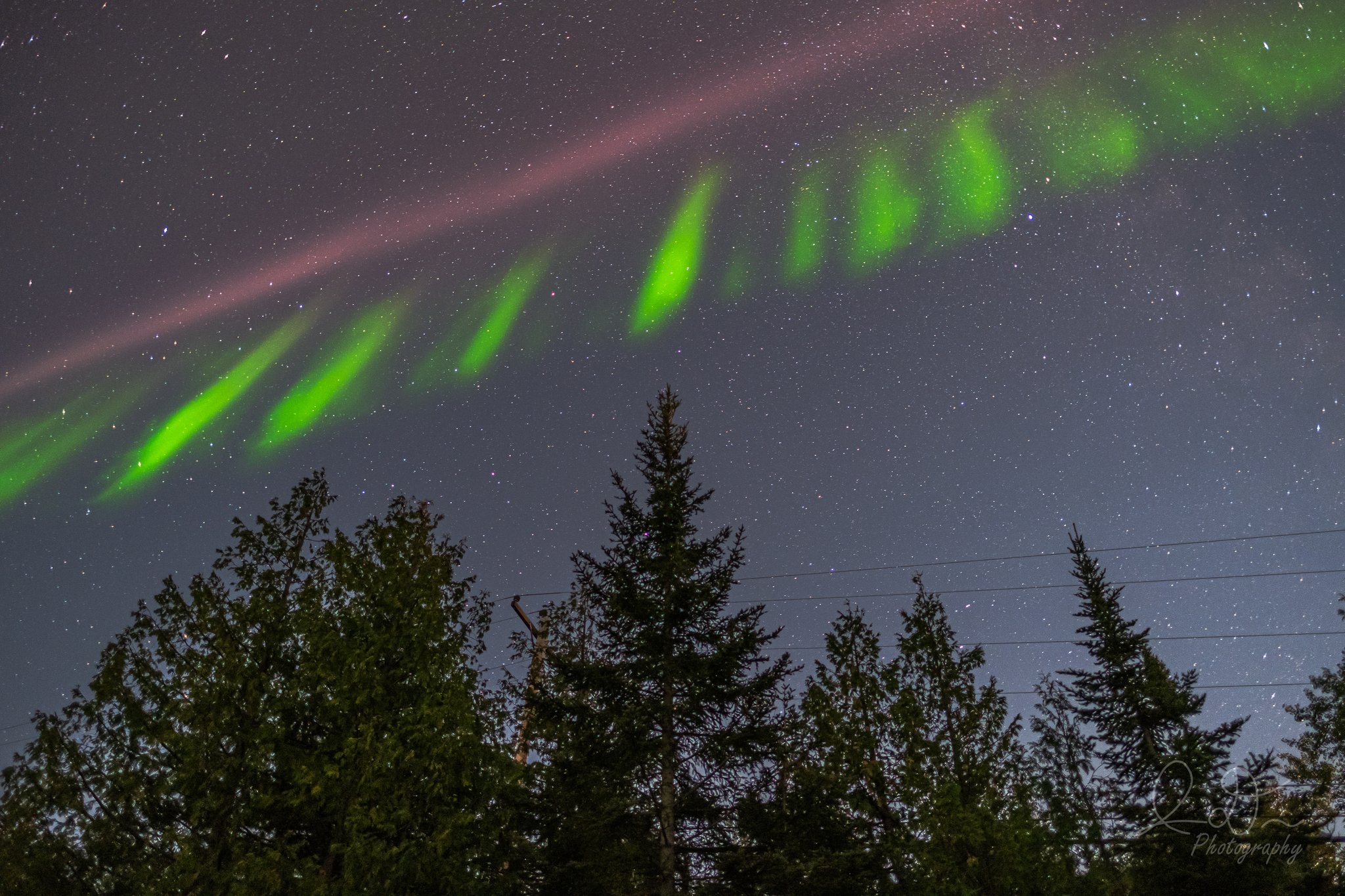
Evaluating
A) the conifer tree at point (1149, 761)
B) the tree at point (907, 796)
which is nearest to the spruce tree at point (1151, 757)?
the conifer tree at point (1149, 761)

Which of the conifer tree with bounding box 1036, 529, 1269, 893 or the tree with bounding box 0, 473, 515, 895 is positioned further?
the conifer tree with bounding box 1036, 529, 1269, 893

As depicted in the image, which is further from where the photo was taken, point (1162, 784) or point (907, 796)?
point (1162, 784)

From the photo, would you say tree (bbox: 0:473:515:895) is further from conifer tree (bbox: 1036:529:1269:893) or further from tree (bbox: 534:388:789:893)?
conifer tree (bbox: 1036:529:1269:893)

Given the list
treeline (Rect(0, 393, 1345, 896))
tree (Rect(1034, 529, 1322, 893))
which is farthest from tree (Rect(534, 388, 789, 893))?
tree (Rect(1034, 529, 1322, 893))

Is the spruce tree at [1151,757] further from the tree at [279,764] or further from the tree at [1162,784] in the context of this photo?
the tree at [279,764]

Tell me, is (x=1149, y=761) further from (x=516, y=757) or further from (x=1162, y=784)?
(x=516, y=757)

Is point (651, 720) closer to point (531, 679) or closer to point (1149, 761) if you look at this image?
point (531, 679)

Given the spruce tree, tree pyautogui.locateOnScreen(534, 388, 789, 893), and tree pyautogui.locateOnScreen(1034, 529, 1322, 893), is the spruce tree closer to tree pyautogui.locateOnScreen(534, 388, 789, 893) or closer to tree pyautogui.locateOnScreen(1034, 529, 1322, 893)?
tree pyautogui.locateOnScreen(1034, 529, 1322, 893)

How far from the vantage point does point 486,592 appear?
11766 millimetres

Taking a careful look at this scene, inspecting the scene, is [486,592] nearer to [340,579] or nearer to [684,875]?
[340,579]

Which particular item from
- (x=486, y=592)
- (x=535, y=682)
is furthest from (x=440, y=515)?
(x=535, y=682)

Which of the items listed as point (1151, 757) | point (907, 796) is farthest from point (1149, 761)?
point (907, 796)

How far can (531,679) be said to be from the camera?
1750 centimetres

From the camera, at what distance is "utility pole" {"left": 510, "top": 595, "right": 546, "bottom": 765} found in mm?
15172
